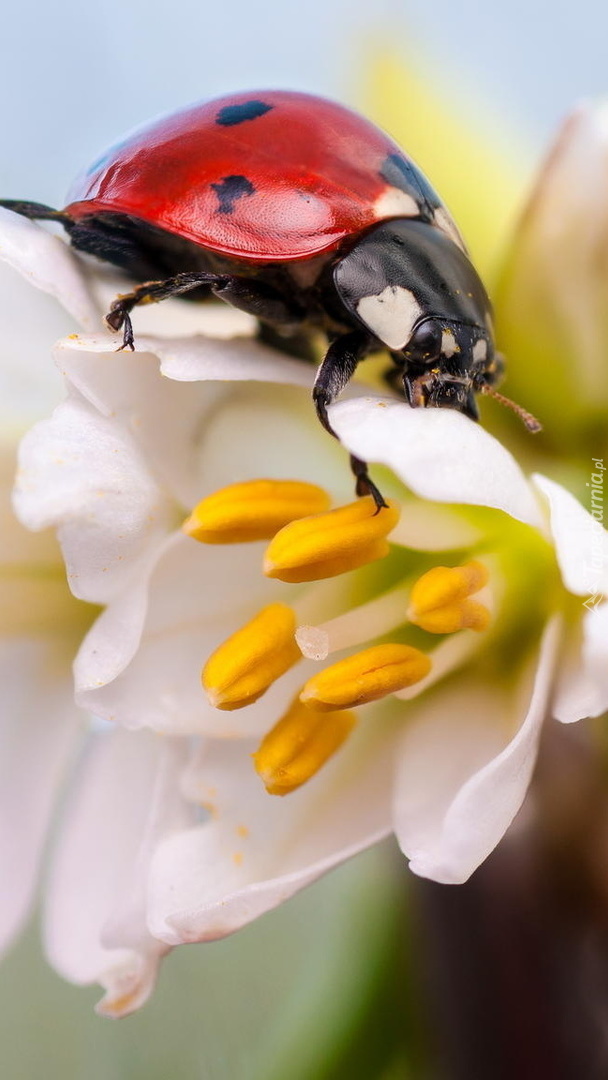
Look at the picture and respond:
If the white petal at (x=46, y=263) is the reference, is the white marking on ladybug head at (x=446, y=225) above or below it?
below

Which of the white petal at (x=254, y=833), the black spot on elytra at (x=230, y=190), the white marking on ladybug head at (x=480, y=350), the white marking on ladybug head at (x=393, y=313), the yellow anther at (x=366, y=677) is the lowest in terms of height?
the white petal at (x=254, y=833)

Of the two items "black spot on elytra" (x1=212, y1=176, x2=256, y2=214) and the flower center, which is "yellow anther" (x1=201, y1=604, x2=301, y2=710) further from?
"black spot on elytra" (x1=212, y1=176, x2=256, y2=214)

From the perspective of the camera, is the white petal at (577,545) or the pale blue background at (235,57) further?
the pale blue background at (235,57)

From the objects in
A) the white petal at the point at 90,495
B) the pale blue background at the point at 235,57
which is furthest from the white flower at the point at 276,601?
the pale blue background at the point at 235,57

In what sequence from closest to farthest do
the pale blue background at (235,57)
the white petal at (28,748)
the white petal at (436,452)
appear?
the white petal at (436,452) < the white petal at (28,748) < the pale blue background at (235,57)

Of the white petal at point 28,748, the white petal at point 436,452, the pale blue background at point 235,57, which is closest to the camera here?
the white petal at point 436,452

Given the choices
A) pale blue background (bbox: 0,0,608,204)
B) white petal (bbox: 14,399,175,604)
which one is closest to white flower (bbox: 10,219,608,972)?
white petal (bbox: 14,399,175,604)

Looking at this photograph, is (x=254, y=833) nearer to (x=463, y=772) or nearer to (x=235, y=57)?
(x=463, y=772)

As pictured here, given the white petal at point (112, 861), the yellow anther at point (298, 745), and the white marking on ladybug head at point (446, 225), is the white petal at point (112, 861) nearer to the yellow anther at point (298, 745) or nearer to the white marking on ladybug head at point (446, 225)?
the yellow anther at point (298, 745)
